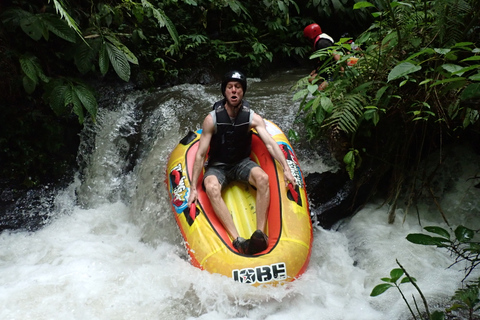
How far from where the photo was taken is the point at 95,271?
2.82 meters

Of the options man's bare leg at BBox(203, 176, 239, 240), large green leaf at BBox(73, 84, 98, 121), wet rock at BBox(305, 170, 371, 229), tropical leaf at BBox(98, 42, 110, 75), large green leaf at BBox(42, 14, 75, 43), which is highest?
large green leaf at BBox(42, 14, 75, 43)

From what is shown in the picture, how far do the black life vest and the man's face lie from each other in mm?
97

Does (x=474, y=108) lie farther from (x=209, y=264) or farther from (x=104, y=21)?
(x=104, y=21)

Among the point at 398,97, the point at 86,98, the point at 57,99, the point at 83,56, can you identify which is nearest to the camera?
the point at 398,97

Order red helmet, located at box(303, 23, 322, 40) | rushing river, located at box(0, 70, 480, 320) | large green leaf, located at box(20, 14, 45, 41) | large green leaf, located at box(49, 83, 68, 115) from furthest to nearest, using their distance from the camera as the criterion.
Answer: red helmet, located at box(303, 23, 322, 40) < large green leaf, located at box(49, 83, 68, 115) < large green leaf, located at box(20, 14, 45, 41) < rushing river, located at box(0, 70, 480, 320)

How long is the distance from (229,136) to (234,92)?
1.24 ft

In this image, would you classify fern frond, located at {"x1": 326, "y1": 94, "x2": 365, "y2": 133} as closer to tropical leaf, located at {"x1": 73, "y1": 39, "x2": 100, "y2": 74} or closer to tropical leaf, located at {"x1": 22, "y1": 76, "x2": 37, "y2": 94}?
tropical leaf, located at {"x1": 73, "y1": 39, "x2": 100, "y2": 74}

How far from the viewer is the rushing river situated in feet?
8.09

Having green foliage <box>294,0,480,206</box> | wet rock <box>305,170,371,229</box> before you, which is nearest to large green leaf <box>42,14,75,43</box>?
green foliage <box>294,0,480,206</box>

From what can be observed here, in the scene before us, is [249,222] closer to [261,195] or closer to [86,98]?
[261,195]

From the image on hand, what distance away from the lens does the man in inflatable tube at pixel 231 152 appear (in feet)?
9.98

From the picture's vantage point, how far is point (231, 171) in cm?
331

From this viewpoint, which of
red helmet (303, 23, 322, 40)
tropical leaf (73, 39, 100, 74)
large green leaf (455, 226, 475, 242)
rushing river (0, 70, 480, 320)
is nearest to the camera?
large green leaf (455, 226, 475, 242)

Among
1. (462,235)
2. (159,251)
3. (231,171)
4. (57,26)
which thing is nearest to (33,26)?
(57,26)
